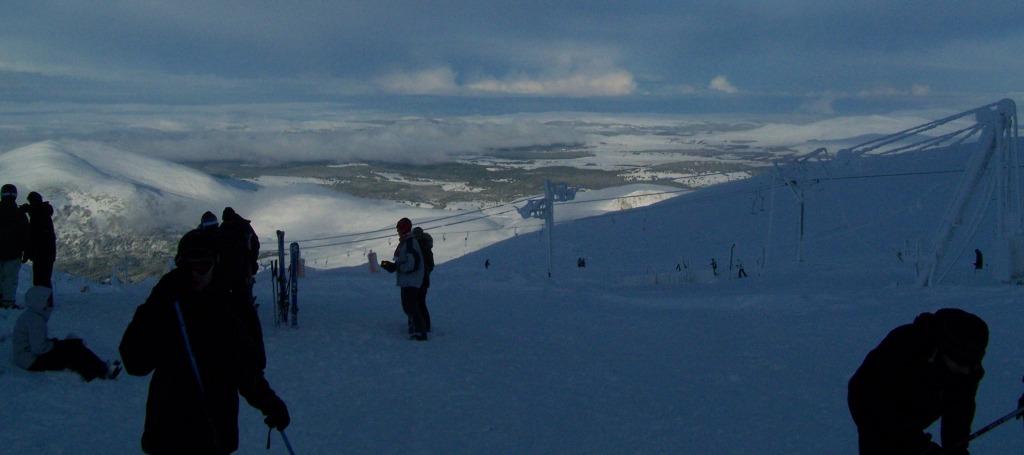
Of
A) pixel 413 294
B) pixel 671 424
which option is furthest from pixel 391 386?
pixel 671 424

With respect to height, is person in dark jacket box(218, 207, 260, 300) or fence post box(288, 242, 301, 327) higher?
person in dark jacket box(218, 207, 260, 300)

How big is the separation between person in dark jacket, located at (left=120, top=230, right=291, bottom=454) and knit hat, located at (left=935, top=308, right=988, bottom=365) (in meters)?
3.03

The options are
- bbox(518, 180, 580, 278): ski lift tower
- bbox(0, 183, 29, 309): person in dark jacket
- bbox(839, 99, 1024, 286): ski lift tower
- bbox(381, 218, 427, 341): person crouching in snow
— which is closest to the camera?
bbox(381, 218, 427, 341): person crouching in snow

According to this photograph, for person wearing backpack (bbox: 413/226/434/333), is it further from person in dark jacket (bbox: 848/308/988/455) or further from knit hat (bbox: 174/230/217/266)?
person in dark jacket (bbox: 848/308/988/455)

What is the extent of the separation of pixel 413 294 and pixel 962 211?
482 inches

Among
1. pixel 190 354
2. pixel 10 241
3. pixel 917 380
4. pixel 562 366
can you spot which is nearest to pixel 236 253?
pixel 562 366

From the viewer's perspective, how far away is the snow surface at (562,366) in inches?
234

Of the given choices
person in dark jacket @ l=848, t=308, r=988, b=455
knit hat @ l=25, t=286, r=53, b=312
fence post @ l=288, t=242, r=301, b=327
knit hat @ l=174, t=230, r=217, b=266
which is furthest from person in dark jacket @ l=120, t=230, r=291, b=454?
fence post @ l=288, t=242, r=301, b=327

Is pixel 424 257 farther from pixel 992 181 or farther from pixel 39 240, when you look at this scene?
pixel 992 181

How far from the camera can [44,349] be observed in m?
6.63

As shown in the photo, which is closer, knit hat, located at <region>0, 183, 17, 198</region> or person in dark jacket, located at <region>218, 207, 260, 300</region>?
person in dark jacket, located at <region>218, 207, 260, 300</region>

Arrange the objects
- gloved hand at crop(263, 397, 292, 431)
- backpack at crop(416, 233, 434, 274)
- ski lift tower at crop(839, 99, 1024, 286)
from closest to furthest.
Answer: gloved hand at crop(263, 397, 292, 431) < backpack at crop(416, 233, 434, 274) < ski lift tower at crop(839, 99, 1024, 286)

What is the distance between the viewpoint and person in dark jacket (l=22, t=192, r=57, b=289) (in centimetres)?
957

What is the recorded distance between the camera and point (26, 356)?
6.58 m
